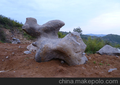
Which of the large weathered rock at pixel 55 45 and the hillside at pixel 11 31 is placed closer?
Result: the large weathered rock at pixel 55 45

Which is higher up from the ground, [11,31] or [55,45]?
[11,31]

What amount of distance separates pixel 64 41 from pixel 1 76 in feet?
6.05

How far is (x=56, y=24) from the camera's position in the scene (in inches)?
146

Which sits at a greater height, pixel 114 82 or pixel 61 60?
pixel 61 60

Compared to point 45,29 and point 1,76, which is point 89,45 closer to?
point 45,29

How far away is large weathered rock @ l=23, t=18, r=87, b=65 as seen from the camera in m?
2.96

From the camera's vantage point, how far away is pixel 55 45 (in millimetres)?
3018

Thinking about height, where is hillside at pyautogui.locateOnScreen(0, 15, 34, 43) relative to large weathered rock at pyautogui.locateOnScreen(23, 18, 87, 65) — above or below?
above

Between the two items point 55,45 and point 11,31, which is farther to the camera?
point 11,31

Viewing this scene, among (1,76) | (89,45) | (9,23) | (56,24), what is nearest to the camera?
(1,76)

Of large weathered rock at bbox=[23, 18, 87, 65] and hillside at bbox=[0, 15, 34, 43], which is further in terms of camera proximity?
hillside at bbox=[0, 15, 34, 43]

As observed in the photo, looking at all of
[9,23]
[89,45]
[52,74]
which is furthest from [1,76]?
[9,23]

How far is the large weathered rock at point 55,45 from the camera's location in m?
2.96

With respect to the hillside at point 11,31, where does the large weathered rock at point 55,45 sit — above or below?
below
